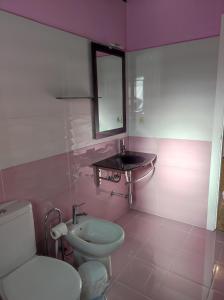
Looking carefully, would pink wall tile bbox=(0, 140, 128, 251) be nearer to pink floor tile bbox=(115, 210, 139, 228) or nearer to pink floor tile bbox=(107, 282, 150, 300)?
pink floor tile bbox=(115, 210, 139, 228)

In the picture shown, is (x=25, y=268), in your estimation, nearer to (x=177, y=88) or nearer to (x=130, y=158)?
(x=130, y=158)

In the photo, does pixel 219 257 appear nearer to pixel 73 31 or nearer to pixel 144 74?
pixel 144 74

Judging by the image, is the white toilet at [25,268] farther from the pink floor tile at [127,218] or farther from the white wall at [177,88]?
the white wall at [177,88]

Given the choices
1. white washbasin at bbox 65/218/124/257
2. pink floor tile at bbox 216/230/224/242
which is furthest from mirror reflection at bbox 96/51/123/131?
pink floor tile at bbox 216/230/224/242

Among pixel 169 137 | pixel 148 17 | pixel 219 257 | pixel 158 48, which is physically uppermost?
pixel 148 17

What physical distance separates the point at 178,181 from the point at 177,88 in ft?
3.38

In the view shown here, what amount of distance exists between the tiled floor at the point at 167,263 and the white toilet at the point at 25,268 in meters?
0.60

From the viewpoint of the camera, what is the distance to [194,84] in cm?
232

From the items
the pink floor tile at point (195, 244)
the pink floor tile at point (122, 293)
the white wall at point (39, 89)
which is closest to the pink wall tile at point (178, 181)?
the pink floor tile at point (195, 244)

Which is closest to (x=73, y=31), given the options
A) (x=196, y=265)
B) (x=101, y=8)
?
(x=101, y=8)

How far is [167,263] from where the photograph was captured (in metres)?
2.07

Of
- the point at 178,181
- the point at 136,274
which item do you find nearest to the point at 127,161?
the point at 178,181

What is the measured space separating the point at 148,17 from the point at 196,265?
8.16 feet

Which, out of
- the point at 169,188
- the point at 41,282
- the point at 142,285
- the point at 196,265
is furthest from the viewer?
the point at 169,188
